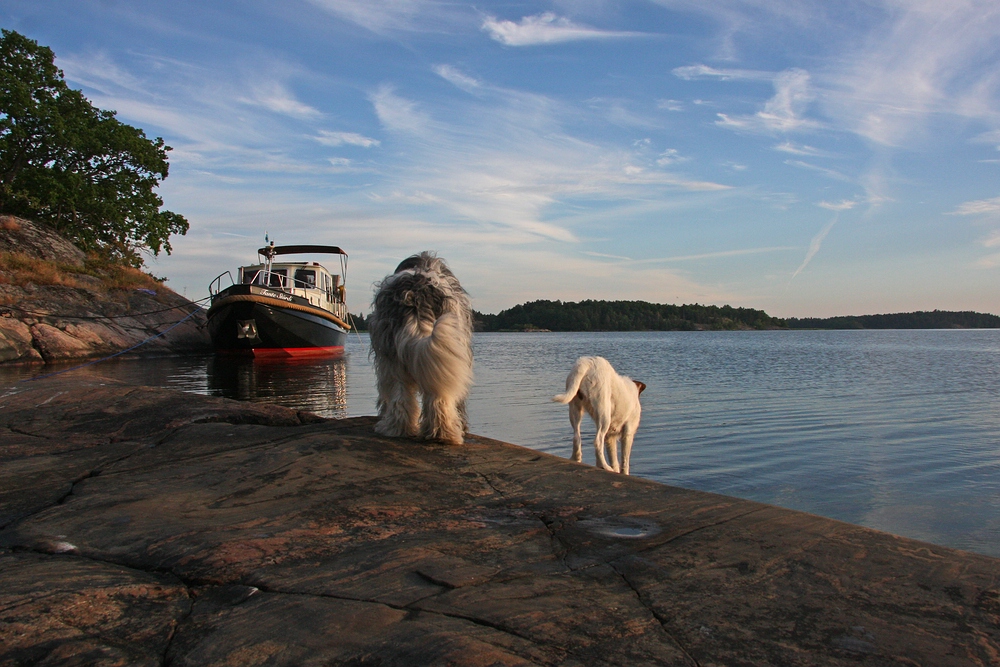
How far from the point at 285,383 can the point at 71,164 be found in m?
23.0

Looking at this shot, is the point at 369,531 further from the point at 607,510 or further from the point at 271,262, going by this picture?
the point at 271,262

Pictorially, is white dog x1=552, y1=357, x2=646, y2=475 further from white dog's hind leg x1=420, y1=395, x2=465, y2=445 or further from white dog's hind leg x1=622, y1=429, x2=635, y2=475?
white dog's hind leg x1=420, y1=395, x2=465, y2=445

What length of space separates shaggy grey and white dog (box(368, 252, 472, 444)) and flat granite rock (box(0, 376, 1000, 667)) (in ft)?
3.63

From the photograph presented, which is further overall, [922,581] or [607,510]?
[607,510]

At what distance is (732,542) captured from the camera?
8.98 feet

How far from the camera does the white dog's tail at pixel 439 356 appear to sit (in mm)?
4992

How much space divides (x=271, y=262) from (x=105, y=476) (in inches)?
1142

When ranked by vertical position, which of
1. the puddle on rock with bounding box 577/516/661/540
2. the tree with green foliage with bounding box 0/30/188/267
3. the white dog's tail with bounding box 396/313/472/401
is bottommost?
the puddle on rock with bounding box 577/516/661/540

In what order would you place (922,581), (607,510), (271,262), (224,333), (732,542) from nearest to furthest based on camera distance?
(922,581)
(732,542)
(607,510)
(224,333)
(271,262)

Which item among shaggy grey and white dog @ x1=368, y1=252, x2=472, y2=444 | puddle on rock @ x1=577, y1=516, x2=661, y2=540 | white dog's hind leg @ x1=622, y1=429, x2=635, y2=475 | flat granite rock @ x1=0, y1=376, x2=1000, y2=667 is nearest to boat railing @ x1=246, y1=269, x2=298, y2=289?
white dog's hind leg @ x1=622, y1=429, x2=635, y2=475

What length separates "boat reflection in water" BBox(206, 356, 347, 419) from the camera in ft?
48.2

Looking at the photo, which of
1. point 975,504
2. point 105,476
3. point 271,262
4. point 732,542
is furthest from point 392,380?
point 271,262

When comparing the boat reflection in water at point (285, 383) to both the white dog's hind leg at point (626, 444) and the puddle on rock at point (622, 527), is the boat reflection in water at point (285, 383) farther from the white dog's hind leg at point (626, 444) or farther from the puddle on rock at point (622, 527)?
the puddle on rock at point (622, 527)

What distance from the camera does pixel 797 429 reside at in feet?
35.3
